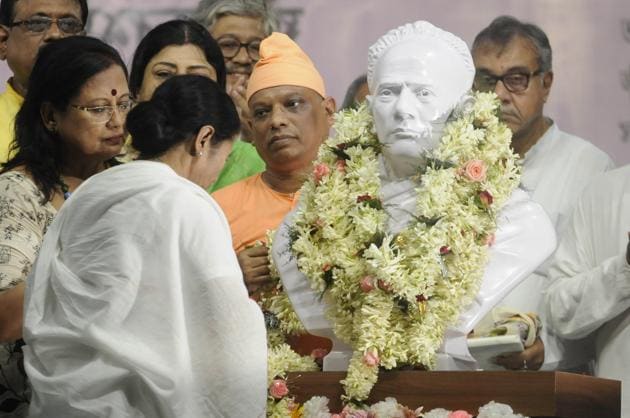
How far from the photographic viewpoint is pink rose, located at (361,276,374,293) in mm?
4930

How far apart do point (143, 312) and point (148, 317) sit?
2 cm

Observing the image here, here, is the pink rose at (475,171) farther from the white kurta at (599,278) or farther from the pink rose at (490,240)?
the white kurta at (599,278)

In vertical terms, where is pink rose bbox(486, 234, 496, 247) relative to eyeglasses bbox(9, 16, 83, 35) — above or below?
below

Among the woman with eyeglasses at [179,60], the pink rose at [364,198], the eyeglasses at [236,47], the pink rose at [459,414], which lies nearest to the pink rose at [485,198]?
the pink rose at [364,198]

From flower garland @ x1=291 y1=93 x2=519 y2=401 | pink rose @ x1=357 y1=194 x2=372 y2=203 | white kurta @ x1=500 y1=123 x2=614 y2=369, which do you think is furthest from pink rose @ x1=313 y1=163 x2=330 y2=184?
white kurta @ x1=500 y1=123 x2=614 y2=369

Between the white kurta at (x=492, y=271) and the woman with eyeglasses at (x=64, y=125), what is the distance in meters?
0.67

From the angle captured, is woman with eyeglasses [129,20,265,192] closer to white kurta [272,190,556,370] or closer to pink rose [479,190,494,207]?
white kurta [272,190,556,370]

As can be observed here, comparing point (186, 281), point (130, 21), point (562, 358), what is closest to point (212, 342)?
point (186, 281)

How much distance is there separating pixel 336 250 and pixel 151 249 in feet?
2.53

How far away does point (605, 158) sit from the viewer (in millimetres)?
6488

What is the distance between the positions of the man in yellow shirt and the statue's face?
1.38m

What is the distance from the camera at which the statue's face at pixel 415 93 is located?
5160 mm

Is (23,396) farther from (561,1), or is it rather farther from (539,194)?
(561,1)

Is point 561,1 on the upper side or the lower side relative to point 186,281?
upper
